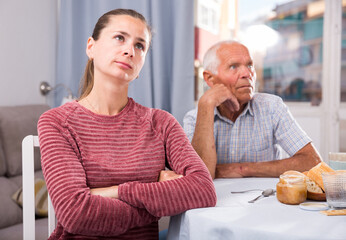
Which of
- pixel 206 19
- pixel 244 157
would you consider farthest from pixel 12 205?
pixel 206 19

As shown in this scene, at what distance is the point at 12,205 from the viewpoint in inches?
80.9

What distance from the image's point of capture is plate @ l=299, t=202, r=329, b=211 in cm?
102

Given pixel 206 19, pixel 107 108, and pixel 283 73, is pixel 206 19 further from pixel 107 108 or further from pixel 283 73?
pixel 107 108

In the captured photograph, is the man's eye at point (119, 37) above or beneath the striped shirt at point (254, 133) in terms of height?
above

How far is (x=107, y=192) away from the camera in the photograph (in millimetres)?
1102

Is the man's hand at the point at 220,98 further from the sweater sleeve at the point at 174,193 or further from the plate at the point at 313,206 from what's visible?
the plate at the point at 313,206

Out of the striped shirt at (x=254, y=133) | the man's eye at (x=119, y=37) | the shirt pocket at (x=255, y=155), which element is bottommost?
the shirt pocket at (x=255, y=155)

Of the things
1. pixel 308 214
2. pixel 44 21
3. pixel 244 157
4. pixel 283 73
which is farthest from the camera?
pixel 283 73

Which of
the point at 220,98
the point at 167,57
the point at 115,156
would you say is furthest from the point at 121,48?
the point at 167,57

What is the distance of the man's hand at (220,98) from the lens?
1714 millimetres

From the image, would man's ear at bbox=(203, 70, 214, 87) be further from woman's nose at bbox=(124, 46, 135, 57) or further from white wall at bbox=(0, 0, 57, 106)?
white wall at bbox=(0, 0, 57, 106)

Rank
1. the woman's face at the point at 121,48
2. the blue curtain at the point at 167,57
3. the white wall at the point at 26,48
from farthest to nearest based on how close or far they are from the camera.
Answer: the blue curtain at the point at 167,57 < the white wall at the point at 26,48 < the woman's face at the point at 121,48

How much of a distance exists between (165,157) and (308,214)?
52 centimetres

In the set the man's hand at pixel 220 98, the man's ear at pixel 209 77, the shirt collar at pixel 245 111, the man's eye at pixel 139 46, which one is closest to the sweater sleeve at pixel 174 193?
the man's eye at pixel 139 46
